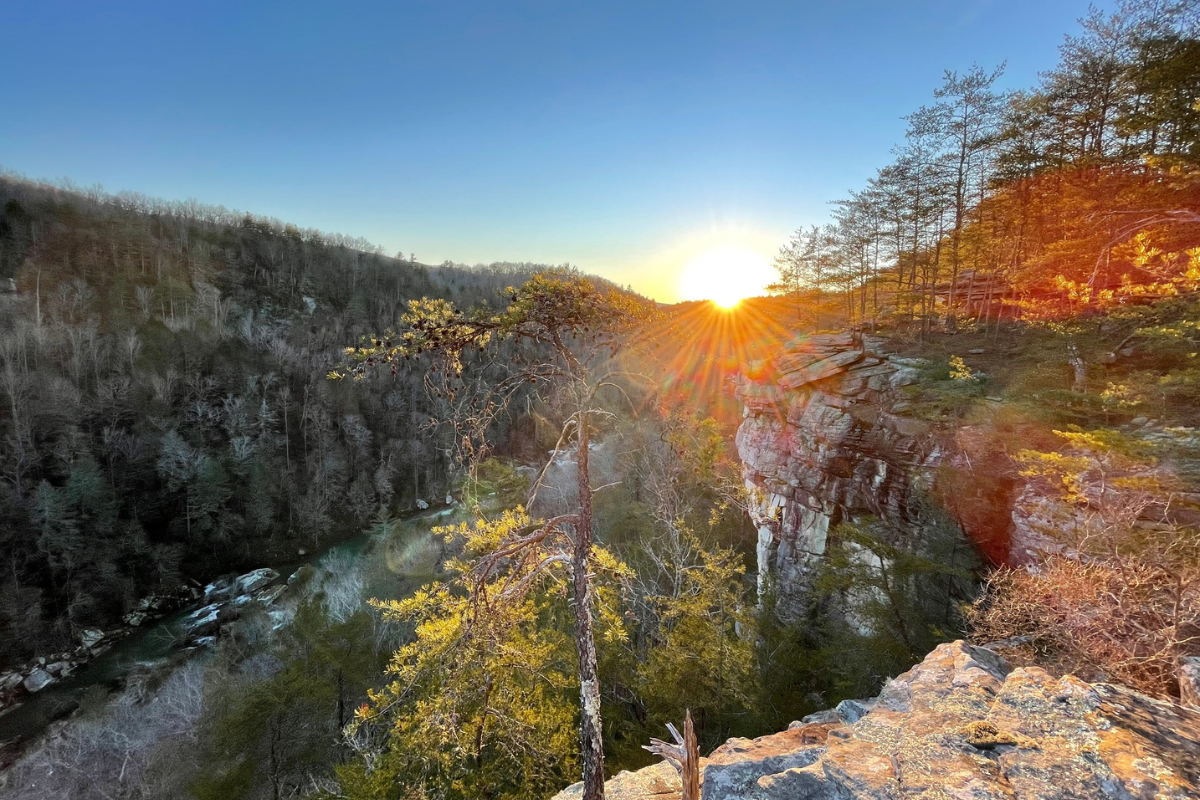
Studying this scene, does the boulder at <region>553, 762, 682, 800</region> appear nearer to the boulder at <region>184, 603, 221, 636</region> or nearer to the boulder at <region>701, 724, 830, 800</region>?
the boulder at <region>701, 724, 830, 800</region>

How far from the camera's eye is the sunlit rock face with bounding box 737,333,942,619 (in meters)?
13.5

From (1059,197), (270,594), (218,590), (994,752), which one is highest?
(1059,197)

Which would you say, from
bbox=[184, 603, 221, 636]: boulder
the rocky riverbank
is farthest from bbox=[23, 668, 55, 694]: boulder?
bbox=[184, 603, 221, 636]: boulder

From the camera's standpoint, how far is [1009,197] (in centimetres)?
1730

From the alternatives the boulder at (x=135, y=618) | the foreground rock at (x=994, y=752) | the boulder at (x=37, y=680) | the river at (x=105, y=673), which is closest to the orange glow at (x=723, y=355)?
the foreground rock at (x=994, y=752)

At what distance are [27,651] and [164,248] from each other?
5729 cm

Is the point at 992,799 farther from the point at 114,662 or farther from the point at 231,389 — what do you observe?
the point at 231,389

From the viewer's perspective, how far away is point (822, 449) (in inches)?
623

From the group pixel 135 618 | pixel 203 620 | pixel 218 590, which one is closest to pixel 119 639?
pixel 135 618

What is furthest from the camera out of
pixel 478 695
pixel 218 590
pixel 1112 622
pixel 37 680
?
pixel 218 590

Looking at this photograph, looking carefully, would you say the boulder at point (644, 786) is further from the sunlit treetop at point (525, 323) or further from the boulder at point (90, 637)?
the boulder at point (90, 637)

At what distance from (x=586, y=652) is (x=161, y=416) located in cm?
4568

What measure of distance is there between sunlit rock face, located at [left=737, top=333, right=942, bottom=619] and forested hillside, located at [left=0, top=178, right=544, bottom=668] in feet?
45.1

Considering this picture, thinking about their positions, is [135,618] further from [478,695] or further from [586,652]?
[586,652]
